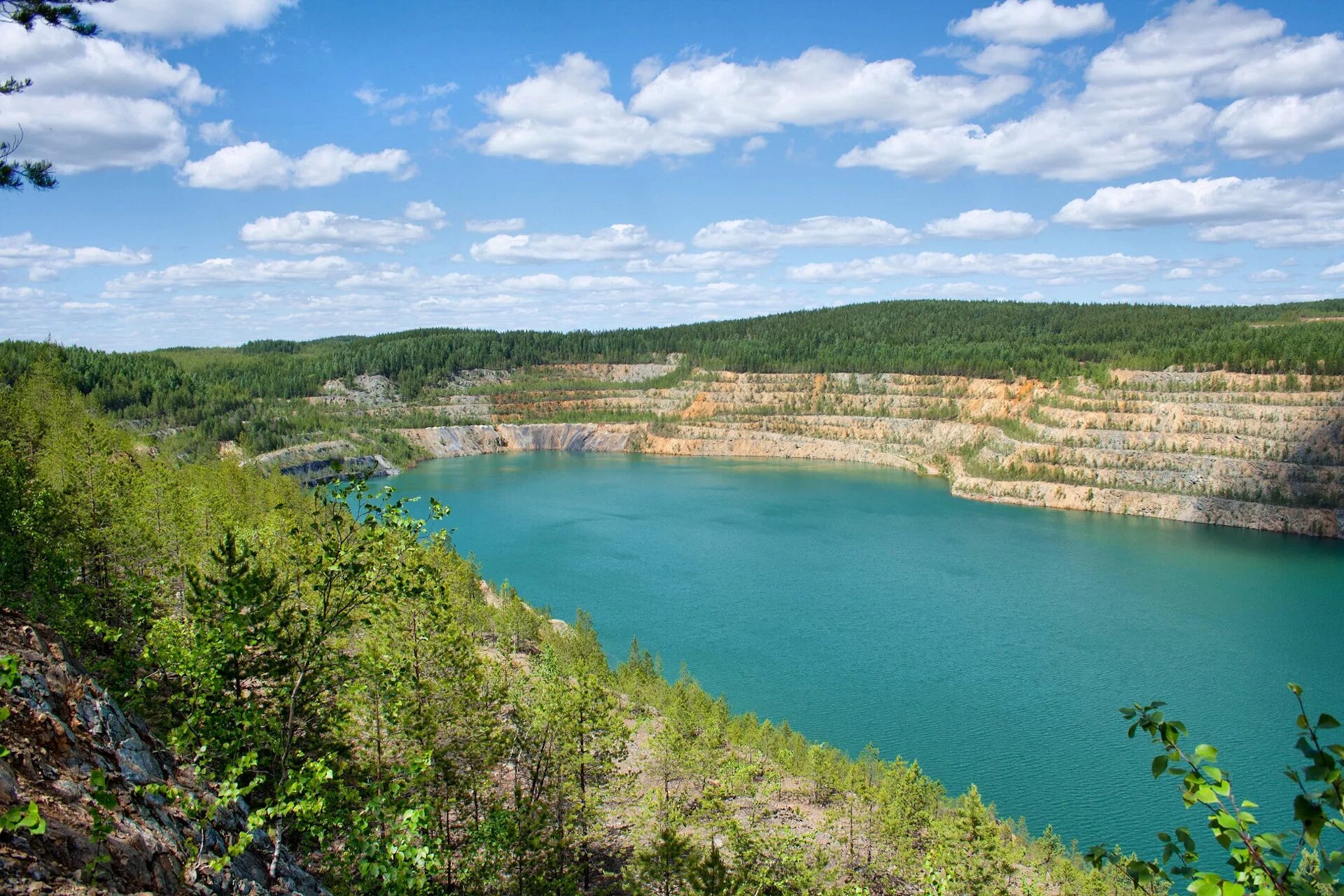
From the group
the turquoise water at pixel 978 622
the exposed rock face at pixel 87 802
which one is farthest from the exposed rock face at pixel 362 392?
the exposed rock face at pixel 87 802

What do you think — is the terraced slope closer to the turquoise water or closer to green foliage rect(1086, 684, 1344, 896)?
the turquoise water

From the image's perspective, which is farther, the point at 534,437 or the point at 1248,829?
the point at 534,437

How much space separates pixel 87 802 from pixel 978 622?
165ft

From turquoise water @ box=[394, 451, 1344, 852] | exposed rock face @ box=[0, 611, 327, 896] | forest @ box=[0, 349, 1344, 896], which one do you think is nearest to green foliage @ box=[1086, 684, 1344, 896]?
forest @ box=[0, 349, 1344, 896]

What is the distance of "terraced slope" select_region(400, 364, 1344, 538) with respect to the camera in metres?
79.9

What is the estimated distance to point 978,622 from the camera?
50.9m

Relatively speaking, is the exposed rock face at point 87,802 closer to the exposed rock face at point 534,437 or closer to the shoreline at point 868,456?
the shoreline at point 868,456

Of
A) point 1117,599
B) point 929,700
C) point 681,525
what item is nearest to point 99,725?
point 929,700

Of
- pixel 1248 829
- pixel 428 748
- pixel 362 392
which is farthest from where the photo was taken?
pixel 362 392

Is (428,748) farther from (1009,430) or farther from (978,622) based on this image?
(1009,430)

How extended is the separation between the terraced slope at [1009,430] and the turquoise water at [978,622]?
4.98 m

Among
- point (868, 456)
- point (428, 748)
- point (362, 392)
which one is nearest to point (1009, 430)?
point (868, 456)

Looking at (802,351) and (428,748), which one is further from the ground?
(802,351)

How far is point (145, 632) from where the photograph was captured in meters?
15.3
